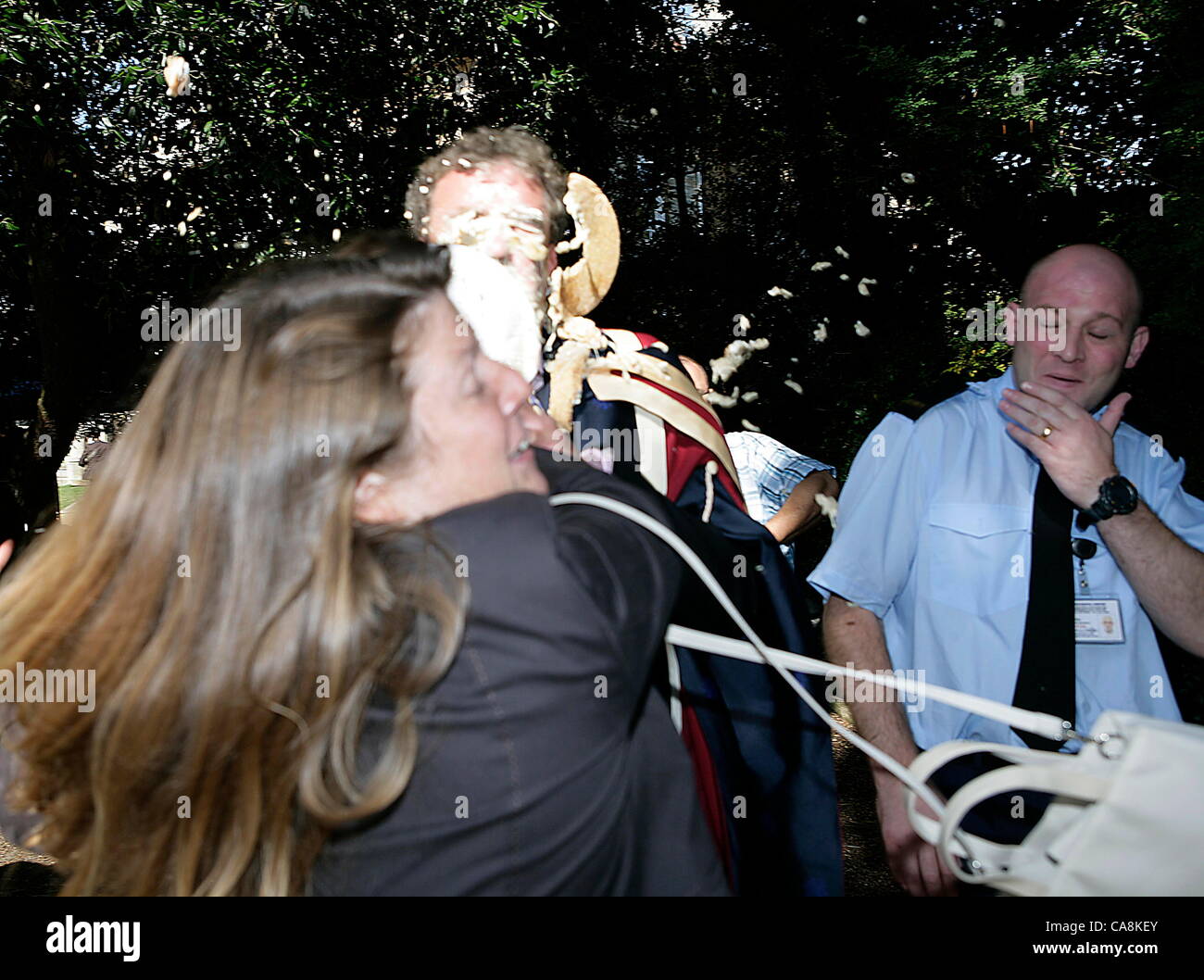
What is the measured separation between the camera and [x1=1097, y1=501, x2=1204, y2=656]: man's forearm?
5.98 feet

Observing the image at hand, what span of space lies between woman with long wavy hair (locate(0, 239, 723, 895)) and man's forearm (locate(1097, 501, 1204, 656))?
1.17m

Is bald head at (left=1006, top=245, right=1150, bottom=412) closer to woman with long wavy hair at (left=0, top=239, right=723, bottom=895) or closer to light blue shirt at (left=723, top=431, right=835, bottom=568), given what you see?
light blue shirt at (left=723, top=431, right=835, bottom=568)

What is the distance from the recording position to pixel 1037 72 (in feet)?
17.9

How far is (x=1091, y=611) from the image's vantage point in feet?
6.36

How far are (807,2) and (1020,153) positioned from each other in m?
2.46

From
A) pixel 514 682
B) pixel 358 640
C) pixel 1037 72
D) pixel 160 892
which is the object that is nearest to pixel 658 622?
pixel 514 682

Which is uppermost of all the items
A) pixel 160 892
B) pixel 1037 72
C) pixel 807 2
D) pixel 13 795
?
pixel 807 2

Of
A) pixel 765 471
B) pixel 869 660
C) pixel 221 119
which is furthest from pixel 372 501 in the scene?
pixel 221 119

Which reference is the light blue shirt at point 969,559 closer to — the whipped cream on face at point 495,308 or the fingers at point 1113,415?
the fingers at point 1113,415

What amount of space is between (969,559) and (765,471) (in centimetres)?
132

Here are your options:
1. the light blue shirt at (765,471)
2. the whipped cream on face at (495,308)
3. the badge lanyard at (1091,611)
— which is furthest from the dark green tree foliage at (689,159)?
the whipped cream on face at (495,308)

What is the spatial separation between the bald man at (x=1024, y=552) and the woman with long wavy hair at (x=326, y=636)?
107cm

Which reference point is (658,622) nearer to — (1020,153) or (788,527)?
(788,527)

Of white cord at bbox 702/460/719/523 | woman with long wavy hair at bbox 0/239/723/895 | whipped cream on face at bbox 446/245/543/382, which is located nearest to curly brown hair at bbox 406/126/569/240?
whipped cream on face at bbox 446/245/543/382
